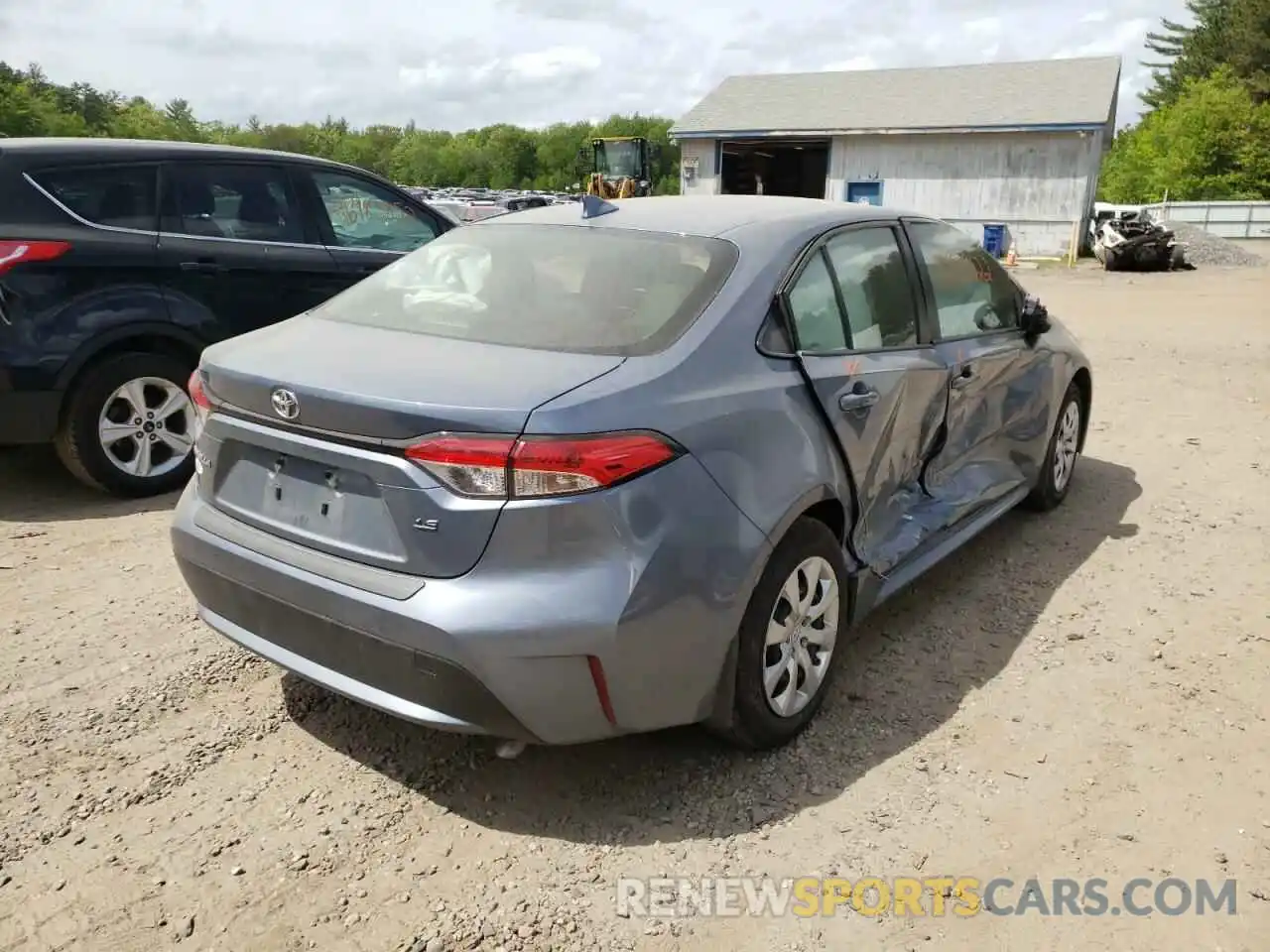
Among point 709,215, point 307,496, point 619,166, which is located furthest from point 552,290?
point 619,166

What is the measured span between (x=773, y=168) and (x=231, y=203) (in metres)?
32.9

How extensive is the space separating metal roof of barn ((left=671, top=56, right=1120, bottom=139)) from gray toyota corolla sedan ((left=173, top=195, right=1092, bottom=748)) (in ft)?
86.4

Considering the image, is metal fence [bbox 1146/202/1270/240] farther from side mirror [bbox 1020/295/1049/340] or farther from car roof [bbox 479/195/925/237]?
car roof [bbox 479/195/925/237]

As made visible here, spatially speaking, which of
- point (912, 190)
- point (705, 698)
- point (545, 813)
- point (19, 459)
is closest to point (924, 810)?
point (705, 698)

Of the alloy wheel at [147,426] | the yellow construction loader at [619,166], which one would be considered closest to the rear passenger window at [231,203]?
the alloy wheel at [147,426]

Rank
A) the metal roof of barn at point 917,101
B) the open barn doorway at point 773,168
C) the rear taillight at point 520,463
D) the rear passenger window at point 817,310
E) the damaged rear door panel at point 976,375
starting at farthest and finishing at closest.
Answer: the open barn doorway at point 773,168, the metal roof of barn at point 917,101, the damaged rear door panel at point 976,375, the rear passenger window at point 817,310, the rear taillight at point 520,463

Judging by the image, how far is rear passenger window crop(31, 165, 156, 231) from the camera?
5.05m

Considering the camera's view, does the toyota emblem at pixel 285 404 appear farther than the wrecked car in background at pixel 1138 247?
No

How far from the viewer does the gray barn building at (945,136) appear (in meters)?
26.8

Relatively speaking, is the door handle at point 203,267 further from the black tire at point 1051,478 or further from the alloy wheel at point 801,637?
→ the black tire at point 1051,478

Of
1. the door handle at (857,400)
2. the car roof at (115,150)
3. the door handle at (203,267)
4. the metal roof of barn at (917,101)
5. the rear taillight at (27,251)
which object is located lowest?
the door handle at (857,400)

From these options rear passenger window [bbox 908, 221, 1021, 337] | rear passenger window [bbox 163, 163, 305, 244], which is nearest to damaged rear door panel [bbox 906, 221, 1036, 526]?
rear passenger window [bbox 908, 221, 1021, 337]

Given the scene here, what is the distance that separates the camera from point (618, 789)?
2967 mm

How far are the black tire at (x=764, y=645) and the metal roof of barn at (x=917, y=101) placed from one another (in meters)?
26.8
